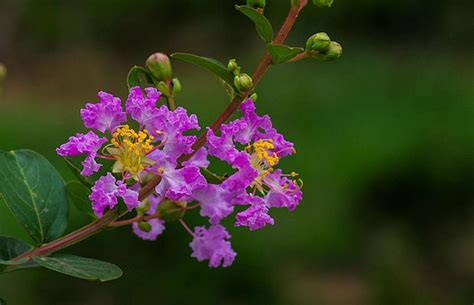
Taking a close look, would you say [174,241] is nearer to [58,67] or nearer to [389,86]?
[389,86]

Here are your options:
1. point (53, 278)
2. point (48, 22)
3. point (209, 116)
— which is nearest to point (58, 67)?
point (48, 22)

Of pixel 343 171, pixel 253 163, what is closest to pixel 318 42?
pixel 253 163

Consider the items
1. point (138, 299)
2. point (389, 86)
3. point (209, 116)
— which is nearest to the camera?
point (138, 299)

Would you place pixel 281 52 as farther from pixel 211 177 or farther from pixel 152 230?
pixel 152 230

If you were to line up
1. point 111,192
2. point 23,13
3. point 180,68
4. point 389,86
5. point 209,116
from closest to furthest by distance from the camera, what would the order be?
1. point 111,192
2. point 209,116
3. point 389,86
4. point 180,68
5. point 23,13

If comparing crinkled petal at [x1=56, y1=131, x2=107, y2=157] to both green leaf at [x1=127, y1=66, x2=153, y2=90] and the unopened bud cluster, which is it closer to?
green leaf at [x1=127, y1=66, x2=153, y2=90]

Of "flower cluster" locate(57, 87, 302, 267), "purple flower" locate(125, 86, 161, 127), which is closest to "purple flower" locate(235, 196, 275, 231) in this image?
"flower cluster" locate(57, 87, 302, 267)
